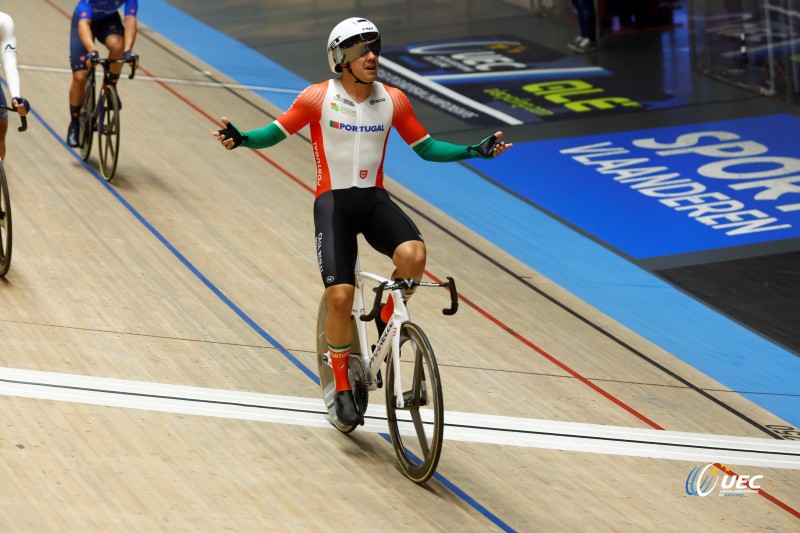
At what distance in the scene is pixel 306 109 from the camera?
4730mm

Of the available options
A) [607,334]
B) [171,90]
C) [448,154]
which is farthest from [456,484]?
[171,90]

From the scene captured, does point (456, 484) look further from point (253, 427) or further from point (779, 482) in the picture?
point (779, 482)

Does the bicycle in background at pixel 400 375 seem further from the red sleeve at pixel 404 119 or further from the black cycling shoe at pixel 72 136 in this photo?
the black cycling shoe at pixel 72 136

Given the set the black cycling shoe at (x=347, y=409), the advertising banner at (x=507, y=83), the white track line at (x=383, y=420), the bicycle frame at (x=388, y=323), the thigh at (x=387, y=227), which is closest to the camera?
the bicycle frame at (x=388, y=323)

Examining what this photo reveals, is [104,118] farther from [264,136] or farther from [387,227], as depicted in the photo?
[387,227]

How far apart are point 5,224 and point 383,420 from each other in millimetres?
2411

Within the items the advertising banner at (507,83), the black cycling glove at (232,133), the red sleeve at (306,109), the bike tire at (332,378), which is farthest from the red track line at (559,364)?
the advertising banner at (507,83)

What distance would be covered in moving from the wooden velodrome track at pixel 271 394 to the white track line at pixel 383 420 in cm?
1

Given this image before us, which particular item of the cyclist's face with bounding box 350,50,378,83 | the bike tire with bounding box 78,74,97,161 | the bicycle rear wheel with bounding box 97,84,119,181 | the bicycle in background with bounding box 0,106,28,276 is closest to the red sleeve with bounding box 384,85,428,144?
the cyclist's face with bounding box 350,50,378,83

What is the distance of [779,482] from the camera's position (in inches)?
204

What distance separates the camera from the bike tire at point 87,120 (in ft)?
27.3

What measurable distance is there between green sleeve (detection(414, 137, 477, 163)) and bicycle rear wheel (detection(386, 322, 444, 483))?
740 millimetres

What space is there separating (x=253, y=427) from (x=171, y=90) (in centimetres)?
608

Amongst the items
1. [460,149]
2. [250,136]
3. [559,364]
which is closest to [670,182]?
[559,364]
